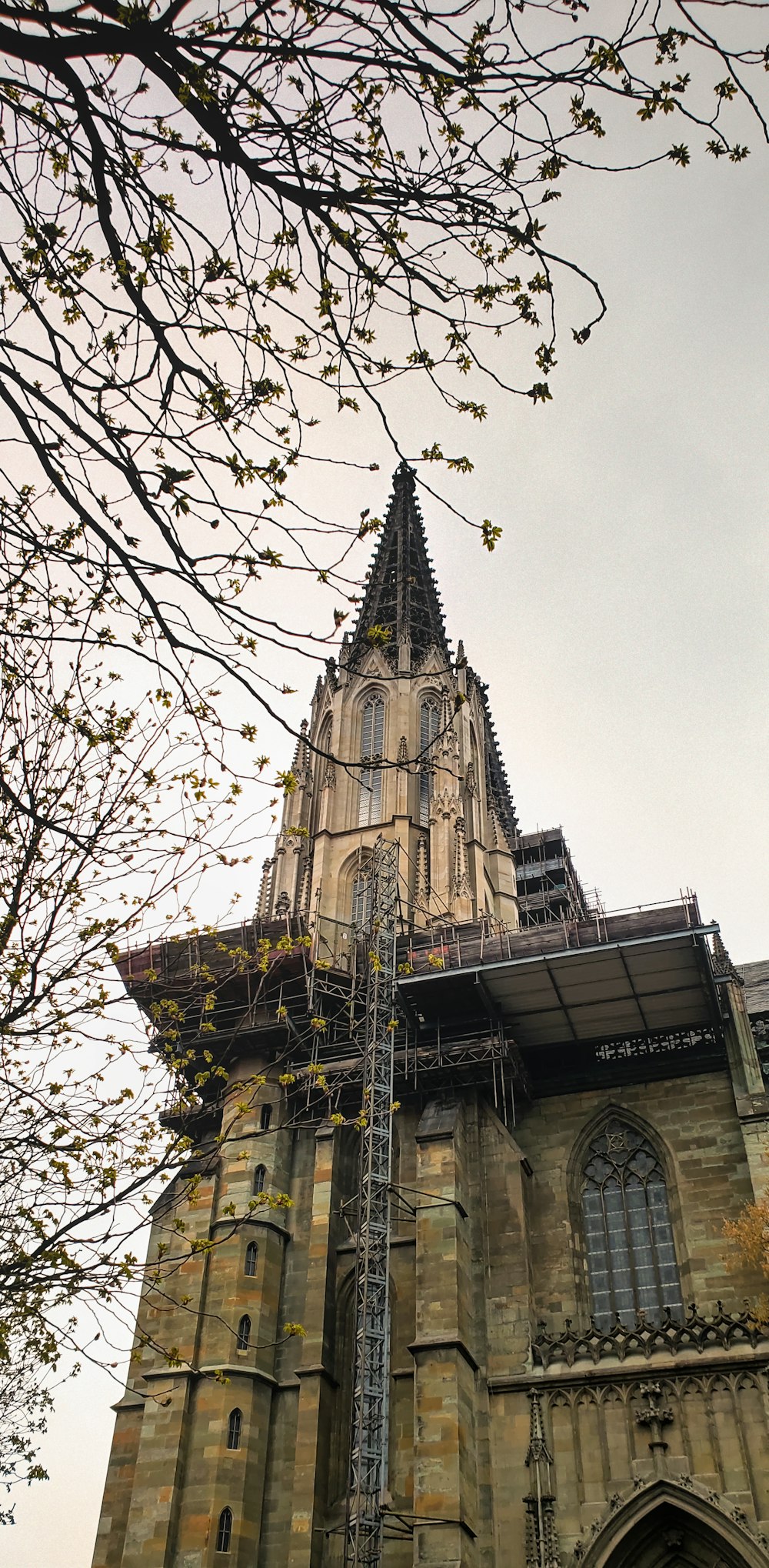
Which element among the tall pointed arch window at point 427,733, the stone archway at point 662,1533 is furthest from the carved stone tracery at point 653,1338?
the tall pointed arch window at point 427,733

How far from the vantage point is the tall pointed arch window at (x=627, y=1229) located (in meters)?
24.0

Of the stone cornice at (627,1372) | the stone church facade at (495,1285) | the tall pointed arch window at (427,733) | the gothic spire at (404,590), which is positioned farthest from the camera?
the gothic spire at (404,590)

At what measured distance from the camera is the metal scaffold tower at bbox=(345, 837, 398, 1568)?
20438mm

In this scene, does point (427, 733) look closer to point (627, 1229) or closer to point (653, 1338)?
point (627, 1229)

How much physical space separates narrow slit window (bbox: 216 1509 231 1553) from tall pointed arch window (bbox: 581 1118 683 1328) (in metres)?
7.41

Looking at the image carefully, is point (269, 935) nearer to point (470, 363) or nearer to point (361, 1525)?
point (361, 1525)

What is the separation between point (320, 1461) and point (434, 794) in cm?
1860

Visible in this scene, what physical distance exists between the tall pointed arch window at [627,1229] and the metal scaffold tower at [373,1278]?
168 inches

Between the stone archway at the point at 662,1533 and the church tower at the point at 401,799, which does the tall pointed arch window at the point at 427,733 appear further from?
the stone archway at the point at 662,1533

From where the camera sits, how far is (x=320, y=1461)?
2214cm

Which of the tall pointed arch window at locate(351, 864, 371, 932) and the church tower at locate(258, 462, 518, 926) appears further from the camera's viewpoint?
the church tower at locate(258, 462, 518, 926)

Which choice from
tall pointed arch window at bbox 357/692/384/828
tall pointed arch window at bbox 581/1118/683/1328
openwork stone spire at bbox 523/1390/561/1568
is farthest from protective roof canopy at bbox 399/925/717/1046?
tall pointed arch window at bbox 357/692/384/828

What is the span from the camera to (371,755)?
3734 cm

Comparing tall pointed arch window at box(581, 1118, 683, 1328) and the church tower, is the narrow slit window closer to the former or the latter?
tall pointed arch window at box(581, 1118, 683, 1328)
